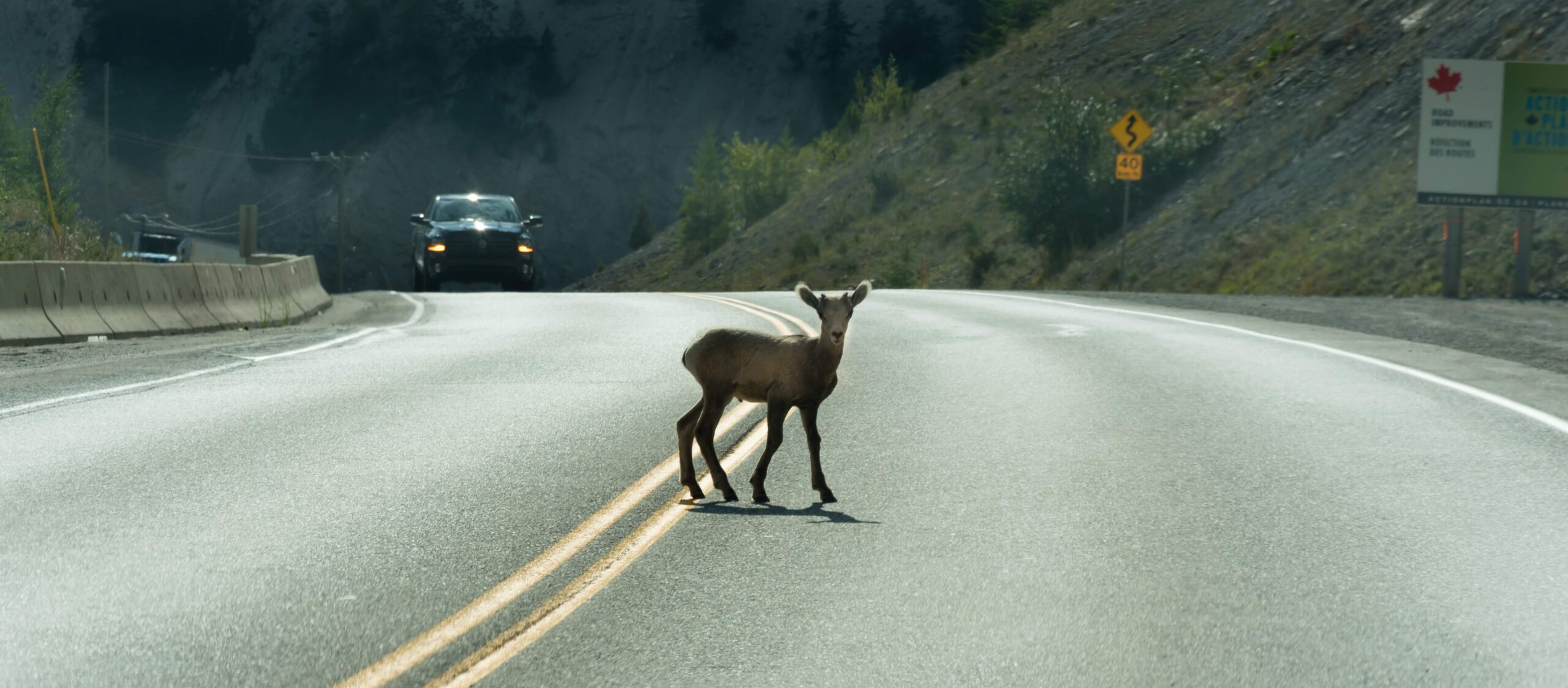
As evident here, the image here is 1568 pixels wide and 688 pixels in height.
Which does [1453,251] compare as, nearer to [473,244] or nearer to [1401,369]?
[1401,369]

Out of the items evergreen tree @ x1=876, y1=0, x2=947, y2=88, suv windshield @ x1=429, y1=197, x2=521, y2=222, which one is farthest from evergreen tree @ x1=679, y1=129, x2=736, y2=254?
suv windshield @ x1=429, y1=197, x2=521, y2=222

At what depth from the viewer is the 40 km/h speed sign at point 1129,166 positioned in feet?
115

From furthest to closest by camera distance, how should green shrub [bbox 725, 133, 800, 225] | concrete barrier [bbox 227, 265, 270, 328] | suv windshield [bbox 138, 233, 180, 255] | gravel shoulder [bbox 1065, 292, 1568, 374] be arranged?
green shrub [bbox 725, 133, 800, 225], suv windshield [bbox 138, 233, 180, 255], concrete barrier [bbox 227, 265, 270, 328], gravel shoulder [bbox 1065, 292, 1568, 374]

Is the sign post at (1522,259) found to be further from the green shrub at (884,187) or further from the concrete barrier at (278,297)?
the green shrub at (884,187)

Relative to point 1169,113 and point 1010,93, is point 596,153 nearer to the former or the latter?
point 1010,93

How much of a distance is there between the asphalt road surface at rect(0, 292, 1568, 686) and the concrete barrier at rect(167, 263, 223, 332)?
5.81 m

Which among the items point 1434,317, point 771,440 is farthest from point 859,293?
point 1434,317

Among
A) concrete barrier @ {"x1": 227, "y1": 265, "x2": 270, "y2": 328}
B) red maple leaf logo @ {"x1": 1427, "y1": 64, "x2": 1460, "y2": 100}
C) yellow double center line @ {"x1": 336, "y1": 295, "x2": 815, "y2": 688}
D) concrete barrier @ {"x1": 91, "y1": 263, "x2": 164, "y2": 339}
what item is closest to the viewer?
yellow double center line @ {"x1": 336, "y1": 295, "x2": 815, "y2": 688}

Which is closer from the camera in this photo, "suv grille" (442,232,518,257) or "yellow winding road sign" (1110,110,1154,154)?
"suv grille" (442,232,518,257)

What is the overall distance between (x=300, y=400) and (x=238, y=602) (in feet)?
20.1

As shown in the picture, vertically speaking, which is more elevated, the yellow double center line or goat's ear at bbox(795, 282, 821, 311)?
goat's ear at bbox(795, 282, 821, 311)

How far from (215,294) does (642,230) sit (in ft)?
260

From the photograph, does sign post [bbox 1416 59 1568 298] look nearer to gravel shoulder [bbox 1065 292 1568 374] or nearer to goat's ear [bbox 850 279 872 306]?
gravel shoulder [bbox 1065 292 1568 374]

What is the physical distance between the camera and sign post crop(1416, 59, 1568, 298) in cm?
2766
